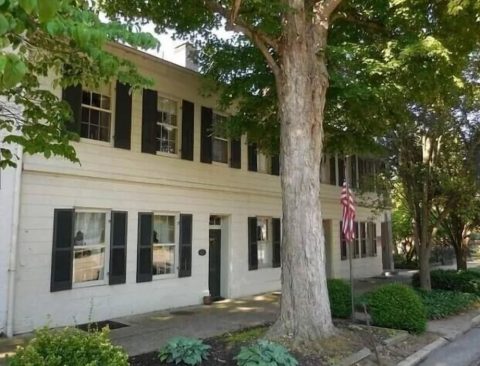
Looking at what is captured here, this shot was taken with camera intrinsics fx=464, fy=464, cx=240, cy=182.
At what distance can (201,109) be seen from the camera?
13.6m

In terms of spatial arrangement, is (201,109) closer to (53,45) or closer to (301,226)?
(301,226)

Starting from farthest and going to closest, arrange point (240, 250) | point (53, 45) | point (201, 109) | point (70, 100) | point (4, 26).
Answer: point (240, 250)
point (201, 109)
point (70, 100)
point (53, 45)
point (4, 26)

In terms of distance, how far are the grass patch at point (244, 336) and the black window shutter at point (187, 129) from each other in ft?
18.7

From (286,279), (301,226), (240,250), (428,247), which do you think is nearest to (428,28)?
(301,226)

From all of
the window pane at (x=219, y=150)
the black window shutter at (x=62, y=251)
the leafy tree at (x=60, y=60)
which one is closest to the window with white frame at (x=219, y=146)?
the window pane at (x=219, y=150)

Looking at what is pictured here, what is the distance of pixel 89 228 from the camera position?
1055 centimetres

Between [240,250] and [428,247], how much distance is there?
5.77 metres

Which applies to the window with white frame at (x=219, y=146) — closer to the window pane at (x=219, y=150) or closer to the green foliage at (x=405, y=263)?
the window pane at (x=219, y=150)

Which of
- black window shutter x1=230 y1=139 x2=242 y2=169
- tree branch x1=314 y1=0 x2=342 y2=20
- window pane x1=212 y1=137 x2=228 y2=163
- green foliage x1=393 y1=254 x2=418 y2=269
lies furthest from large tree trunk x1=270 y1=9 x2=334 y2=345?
green foliage x1=393 y1=254 x2=418 y2=269

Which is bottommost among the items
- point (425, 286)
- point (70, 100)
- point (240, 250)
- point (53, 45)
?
point (425, 286)

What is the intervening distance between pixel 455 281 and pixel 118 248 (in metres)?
10.6

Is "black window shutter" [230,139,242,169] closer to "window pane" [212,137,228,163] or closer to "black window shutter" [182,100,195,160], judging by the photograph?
"window pane" [212,137,228,163]

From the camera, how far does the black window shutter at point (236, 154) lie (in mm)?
14398

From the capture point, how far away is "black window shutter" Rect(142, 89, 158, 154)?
11.8 meters
